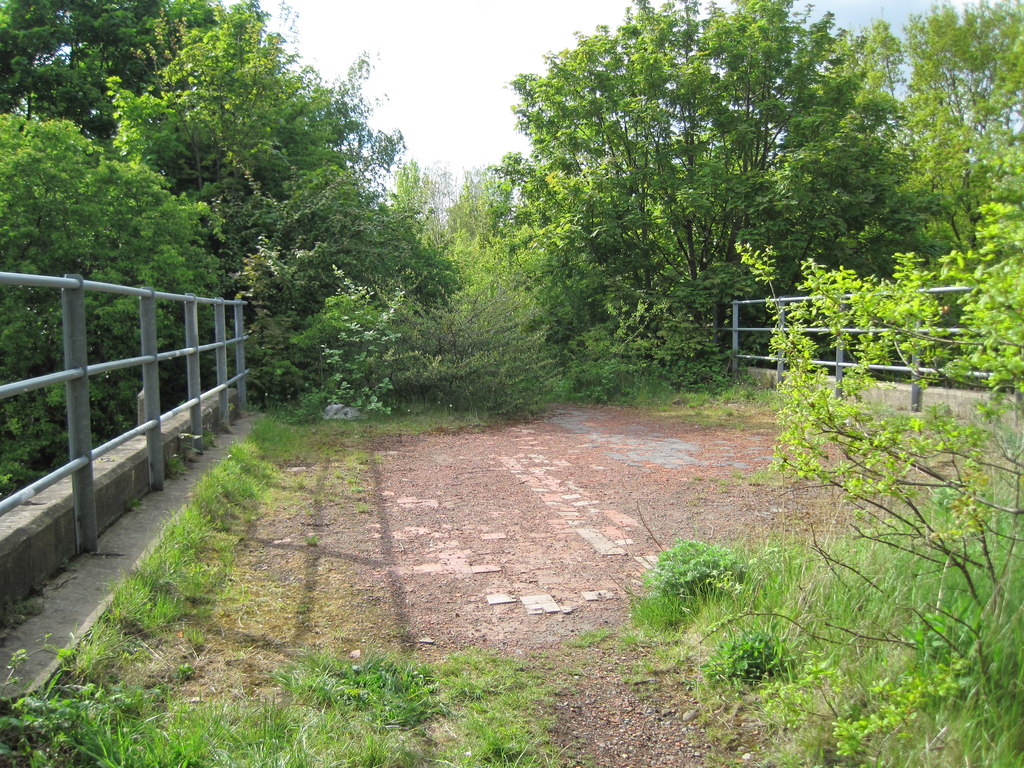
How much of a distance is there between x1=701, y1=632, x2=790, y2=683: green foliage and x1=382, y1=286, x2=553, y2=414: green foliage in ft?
26.2

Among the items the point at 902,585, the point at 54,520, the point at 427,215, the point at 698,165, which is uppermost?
the point at 698,165

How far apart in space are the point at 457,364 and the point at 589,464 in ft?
12.7

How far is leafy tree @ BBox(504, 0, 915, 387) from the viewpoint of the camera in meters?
14.1

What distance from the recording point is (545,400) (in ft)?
40.4

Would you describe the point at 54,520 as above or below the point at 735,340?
below

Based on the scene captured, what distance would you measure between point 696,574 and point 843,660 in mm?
1010

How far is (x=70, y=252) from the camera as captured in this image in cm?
1037

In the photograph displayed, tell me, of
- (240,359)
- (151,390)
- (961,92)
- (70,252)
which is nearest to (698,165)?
(240,359)

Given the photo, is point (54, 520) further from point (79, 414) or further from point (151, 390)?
point (151, 390)

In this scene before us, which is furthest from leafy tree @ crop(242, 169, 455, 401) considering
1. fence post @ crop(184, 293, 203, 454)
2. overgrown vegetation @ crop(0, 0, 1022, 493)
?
fence post @ crop(184, 293, 203, 454)

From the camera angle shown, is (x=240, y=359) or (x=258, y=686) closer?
(x=258, y=686)

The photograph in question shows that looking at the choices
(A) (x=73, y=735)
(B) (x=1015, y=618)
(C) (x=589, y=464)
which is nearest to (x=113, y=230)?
(C) (x=589, y=464)

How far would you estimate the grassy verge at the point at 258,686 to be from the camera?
227 cm

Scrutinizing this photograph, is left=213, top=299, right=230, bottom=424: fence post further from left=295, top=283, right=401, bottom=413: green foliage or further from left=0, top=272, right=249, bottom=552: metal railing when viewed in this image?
left=0, top=272, right=249, bottom=552: metal railing
